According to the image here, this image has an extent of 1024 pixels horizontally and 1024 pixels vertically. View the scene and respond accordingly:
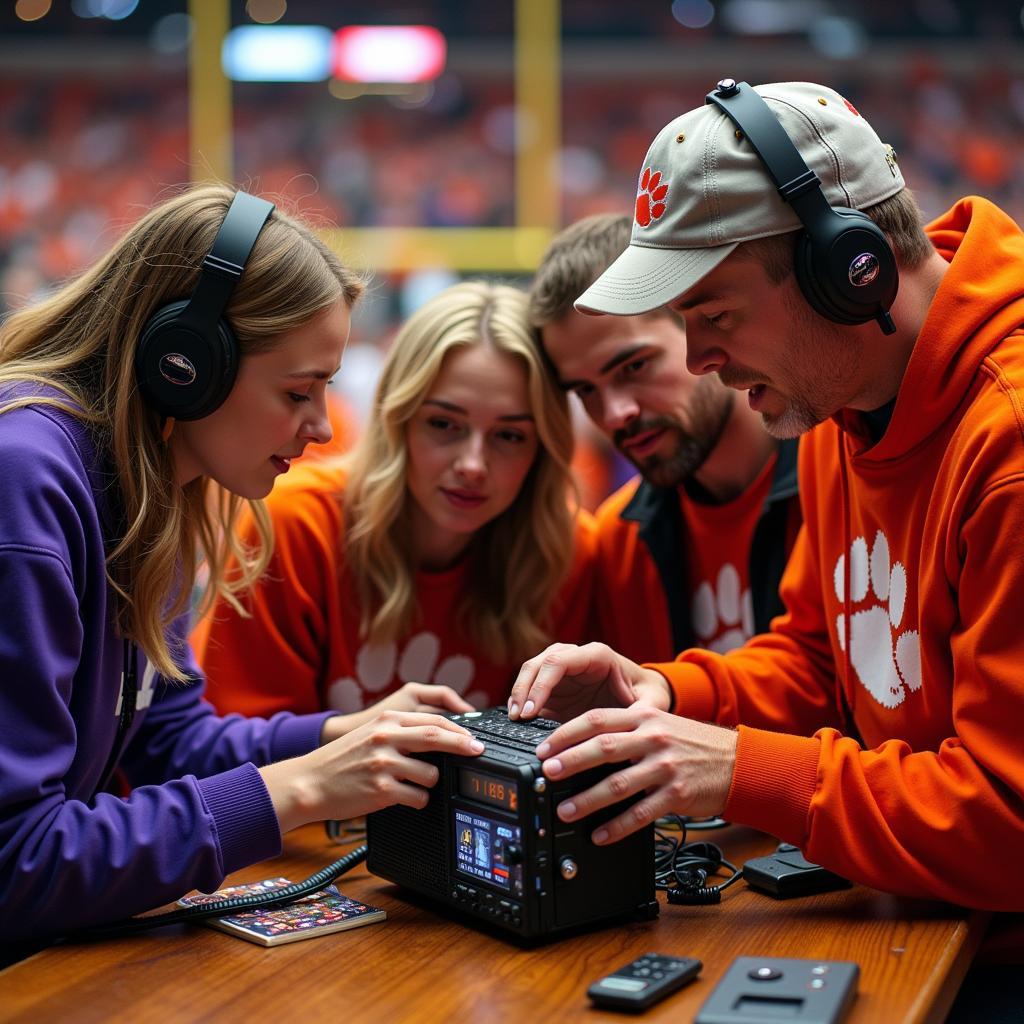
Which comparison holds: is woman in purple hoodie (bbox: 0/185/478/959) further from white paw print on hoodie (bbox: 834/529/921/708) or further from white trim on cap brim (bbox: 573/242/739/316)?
white paw print on hoodie (bbox: 834/529/921/708)

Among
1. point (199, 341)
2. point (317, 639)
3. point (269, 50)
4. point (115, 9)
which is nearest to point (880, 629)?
point (199, 341)

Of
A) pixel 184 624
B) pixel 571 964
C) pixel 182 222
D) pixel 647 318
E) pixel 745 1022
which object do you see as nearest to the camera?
pixel 745 1022

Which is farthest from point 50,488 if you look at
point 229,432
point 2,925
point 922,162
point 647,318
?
point 922,162

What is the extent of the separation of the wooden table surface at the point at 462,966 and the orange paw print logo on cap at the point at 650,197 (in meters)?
0.83

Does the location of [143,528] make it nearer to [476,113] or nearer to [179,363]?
[179,363]

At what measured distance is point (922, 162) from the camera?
6.06 metres

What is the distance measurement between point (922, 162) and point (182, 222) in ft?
17.6

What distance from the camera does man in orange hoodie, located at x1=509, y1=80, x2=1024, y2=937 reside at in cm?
130

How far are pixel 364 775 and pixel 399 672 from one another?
806mm

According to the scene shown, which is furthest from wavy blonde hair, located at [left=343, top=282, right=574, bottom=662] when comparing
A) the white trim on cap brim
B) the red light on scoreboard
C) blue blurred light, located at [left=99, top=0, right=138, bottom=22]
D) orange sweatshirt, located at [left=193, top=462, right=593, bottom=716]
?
blue blurred light, located at [left=99, top=0, right=138, bottom=22]

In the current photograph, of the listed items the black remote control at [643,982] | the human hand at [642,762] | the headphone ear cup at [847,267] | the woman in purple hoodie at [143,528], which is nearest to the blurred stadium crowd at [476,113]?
the woman in purple hoodie at [143,528]

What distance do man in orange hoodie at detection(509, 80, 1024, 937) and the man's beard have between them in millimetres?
510

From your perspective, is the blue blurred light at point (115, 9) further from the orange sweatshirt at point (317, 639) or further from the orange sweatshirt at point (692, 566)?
the orange sweatshirt at point (692, 566)

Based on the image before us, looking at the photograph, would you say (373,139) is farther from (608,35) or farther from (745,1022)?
(745,1022)
